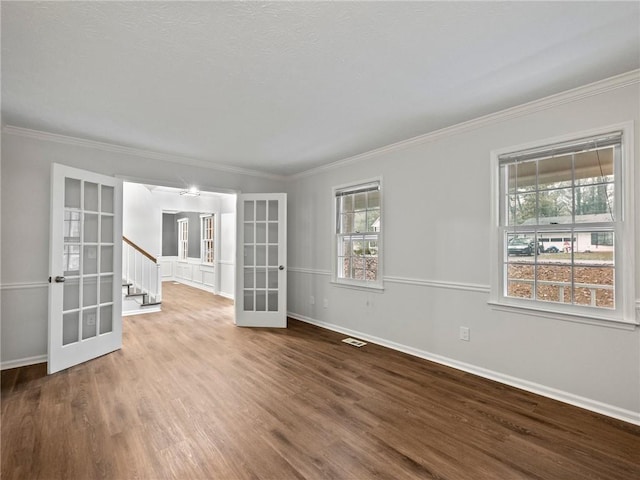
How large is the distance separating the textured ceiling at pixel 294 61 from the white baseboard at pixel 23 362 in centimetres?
247

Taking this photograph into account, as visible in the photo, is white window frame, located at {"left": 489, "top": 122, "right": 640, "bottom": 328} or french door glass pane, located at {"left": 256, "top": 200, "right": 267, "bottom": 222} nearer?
white window frame, located at {"left": 489, "top": 122, "right": 640, "bottom": 328}

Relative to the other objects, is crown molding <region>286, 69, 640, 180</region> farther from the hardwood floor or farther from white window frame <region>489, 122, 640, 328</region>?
the hardwood floor

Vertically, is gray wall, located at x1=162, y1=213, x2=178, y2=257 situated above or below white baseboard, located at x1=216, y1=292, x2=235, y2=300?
above

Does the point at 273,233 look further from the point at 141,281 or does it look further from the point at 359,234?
the point at 141,281

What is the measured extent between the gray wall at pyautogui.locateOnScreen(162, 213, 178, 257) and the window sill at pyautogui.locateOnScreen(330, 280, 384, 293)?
28.8 feet

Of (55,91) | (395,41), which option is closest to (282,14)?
(395,41)

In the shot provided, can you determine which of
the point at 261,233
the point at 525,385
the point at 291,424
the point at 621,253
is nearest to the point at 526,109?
the point at 621,253

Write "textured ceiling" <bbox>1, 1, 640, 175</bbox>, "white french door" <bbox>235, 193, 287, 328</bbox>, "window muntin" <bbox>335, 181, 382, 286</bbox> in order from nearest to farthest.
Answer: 1. "textured ceiling" <bbox>1, 1, 640, 175</bbox>
2. "window muntin" <bbox>335, 181, 382, 286</bbox>
3. "white french door" <bbox>235, 193, 287, 328</bbox>

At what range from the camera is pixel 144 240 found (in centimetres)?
782

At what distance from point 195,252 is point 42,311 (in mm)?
6928

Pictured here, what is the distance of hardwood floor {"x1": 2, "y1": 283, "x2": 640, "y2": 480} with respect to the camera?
1.77 meters

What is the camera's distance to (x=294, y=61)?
2.06 meters

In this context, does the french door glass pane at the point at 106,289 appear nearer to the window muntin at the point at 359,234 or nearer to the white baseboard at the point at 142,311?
the white baseboard at the point at 142,311

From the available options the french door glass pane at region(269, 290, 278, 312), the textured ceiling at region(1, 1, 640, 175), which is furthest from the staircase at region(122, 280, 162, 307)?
the textured ceiling at region(1, 1, 640, 175)
